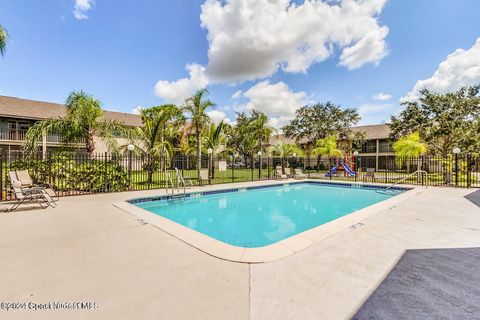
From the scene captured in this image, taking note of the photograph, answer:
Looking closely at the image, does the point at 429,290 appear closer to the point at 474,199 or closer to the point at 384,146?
the point at 474,199

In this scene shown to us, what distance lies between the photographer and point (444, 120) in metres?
21.2

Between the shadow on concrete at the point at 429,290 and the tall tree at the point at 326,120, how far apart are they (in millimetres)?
32011

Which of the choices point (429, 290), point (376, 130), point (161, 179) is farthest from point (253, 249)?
point (376, 130)

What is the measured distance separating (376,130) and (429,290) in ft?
129

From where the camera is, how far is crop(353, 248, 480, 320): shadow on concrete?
2293 millimetres

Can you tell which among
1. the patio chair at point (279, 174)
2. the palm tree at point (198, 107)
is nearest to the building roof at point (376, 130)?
the patio chair at point (279, 174)

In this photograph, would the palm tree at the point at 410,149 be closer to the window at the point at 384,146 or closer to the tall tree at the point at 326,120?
the tall tree at the point at 326,120

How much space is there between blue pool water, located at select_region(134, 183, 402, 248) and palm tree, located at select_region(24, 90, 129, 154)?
5075 millimetres

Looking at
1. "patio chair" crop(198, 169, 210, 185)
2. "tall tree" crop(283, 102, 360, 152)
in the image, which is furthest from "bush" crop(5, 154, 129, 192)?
"tall tree" crop(283, 102, 360, 152)

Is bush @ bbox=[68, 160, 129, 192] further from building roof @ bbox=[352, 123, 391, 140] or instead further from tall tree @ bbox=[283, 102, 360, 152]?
building roof @ bbox=[352, 123, 391, 140]

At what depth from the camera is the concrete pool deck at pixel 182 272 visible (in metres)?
2.32

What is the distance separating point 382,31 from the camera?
13109 millimetres

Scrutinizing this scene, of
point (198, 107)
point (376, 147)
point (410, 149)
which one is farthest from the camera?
point (376, 147)

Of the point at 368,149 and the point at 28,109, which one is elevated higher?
the point at 28,109
